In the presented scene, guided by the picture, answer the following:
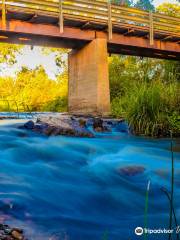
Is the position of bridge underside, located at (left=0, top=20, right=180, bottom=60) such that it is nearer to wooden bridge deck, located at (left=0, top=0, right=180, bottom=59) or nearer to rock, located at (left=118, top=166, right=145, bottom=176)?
wooden bridge deck, located at (left=0, top=0, right=180, bottom=59)

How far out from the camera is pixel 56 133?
29.8 ft

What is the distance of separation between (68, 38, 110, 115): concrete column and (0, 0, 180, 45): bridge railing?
1.05m

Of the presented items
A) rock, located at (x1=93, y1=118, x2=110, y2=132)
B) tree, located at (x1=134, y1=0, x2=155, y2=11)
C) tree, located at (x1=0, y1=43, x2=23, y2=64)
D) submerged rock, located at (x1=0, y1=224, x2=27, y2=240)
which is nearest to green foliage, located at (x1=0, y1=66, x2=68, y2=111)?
tree, located at (x1=0, y1=43, x2=23, y2=64)

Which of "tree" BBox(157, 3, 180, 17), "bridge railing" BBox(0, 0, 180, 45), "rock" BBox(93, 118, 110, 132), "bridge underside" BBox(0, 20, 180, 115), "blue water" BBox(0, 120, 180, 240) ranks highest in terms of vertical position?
"tree" BBox(157, 3, 180, 17)

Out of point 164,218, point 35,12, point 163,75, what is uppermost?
point 35,12

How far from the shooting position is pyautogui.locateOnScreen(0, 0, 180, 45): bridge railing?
51.0ft

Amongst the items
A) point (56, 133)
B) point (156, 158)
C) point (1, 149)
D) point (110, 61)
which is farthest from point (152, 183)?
point (110, 61)

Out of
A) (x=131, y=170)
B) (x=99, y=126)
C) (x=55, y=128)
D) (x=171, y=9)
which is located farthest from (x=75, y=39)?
(x=171, y=9)

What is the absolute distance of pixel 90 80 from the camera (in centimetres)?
1811

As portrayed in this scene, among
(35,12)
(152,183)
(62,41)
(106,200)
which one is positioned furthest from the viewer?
(62,41)

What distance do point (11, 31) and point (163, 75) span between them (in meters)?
→ 10.6

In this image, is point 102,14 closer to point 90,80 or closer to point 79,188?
point 90,80

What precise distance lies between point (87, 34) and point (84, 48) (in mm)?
885

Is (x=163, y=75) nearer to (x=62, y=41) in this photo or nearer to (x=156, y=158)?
(x=62, y=41)
